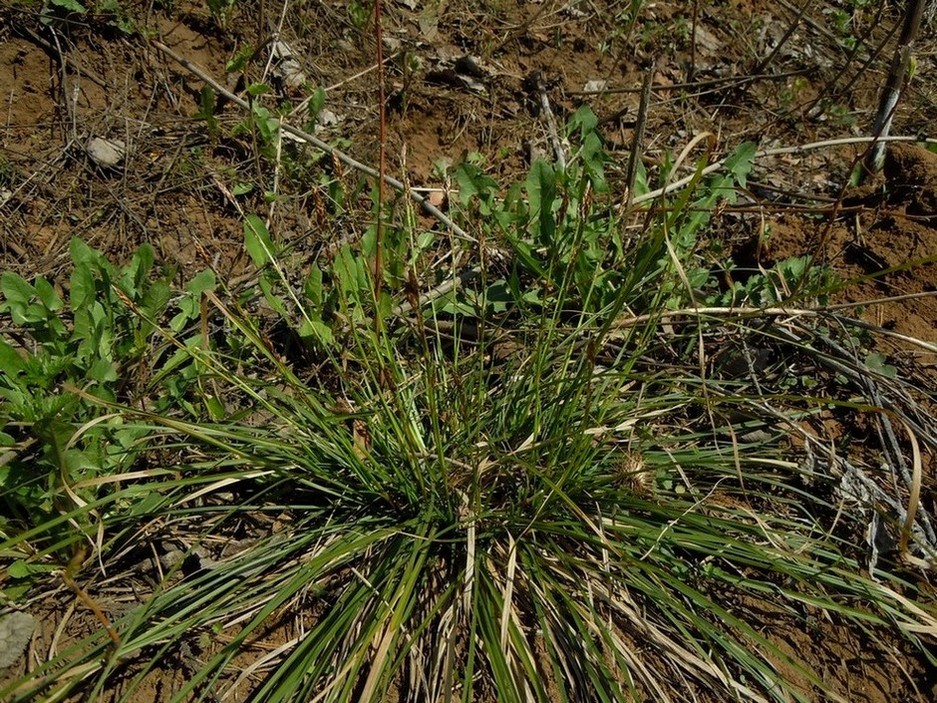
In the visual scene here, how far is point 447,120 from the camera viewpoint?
8.54ft

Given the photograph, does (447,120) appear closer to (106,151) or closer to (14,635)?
(106,151)

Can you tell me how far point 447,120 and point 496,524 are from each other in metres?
1.49

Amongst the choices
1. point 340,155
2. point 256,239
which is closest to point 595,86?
point 340,155

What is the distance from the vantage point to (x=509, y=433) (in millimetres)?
1736

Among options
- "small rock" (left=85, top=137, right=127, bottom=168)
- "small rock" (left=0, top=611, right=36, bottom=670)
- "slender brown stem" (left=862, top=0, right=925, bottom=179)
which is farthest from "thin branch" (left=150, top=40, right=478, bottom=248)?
"small rock" (left=0, top=611, right=36, bottom=670)

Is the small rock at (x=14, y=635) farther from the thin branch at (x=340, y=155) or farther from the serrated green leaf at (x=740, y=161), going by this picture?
the serrated green leaf at (x=740, y=161)

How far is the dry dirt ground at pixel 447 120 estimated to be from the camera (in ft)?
7.11

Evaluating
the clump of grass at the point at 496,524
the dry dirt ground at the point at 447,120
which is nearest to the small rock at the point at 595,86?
the dry dirt ground at the point at 447,120

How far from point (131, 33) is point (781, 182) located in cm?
212

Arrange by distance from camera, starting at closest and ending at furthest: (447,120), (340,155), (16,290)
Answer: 1. (16,290)
2. (340,155)
3. (447,120)

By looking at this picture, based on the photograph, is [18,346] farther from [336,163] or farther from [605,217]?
[605,217]

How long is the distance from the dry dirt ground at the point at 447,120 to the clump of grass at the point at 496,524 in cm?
22

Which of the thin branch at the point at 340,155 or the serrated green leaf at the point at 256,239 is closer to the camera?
the serrated green leaf at the point at 256,239

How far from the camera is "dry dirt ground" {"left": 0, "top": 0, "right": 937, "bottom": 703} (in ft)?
7.11
